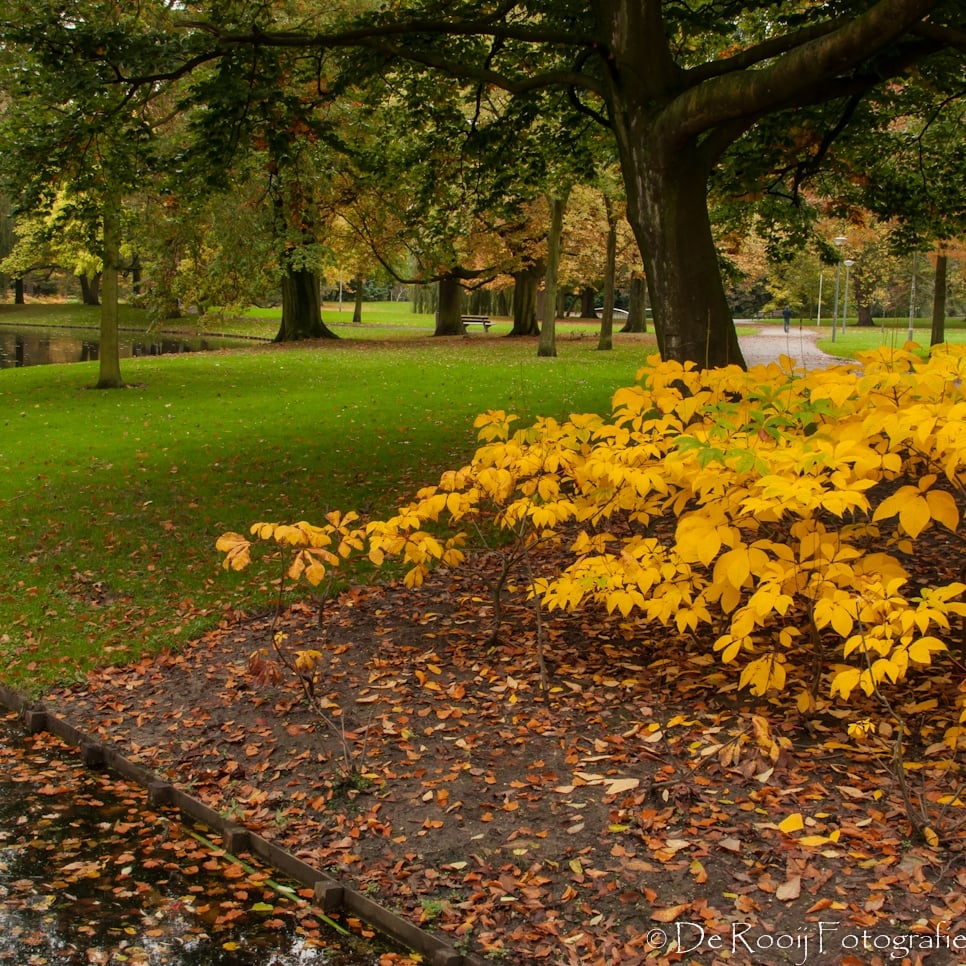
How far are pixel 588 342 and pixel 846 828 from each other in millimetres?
31724

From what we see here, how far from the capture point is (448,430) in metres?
15.1

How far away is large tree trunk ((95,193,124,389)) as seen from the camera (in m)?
18.0

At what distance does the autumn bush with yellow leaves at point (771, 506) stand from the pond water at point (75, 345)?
28.4 metres

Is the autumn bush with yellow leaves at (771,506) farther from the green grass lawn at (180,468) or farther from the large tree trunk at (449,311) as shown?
the large tree trunk at (449,311)

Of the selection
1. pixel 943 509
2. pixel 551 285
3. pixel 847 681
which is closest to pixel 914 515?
pixel 943 509

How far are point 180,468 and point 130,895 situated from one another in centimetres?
862

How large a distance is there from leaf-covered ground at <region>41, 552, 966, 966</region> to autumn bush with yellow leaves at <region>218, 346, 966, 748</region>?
42cm

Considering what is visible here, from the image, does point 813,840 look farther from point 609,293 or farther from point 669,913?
point 609,293

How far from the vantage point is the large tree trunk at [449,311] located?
41.1 m

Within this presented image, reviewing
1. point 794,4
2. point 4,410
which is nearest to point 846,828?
point 794,4

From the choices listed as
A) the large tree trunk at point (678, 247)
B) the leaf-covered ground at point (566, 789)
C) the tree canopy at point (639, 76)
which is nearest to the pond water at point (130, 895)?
the leaf-covered ground at point (566, 789)

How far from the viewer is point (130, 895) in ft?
16.5

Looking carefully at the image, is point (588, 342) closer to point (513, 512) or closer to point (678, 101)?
point (678, 101)

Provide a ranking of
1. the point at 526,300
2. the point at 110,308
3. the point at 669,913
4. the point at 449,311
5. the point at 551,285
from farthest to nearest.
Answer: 1. the point at 449,311
2. the point at 526,300
3. the point at 551,285
4. the point at 110,308
5. the point at 669,913
